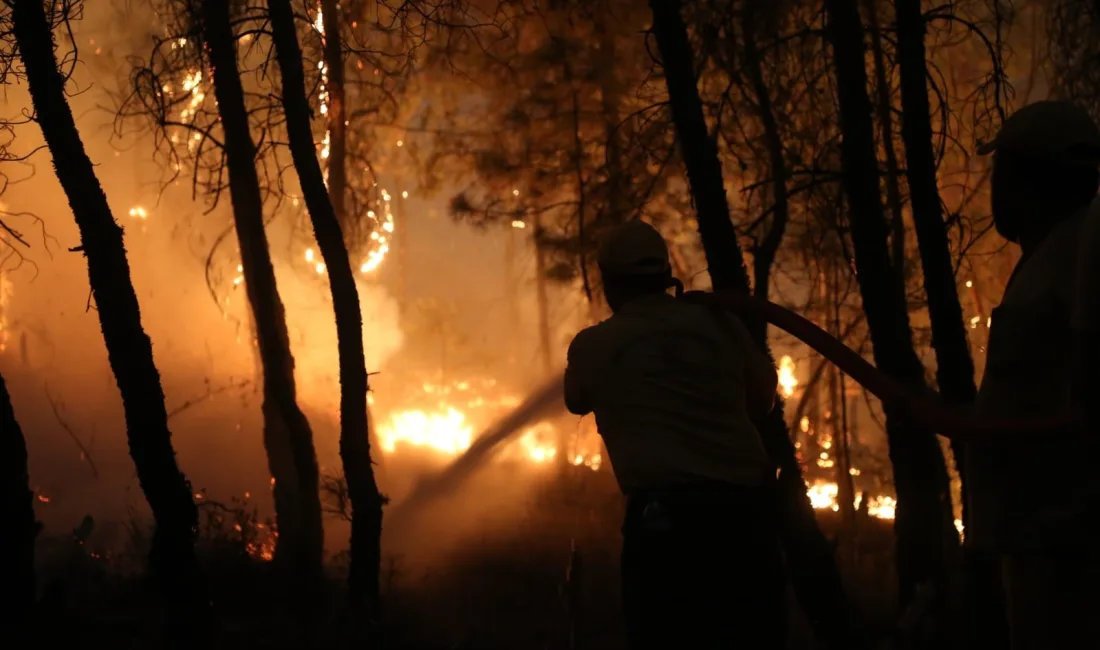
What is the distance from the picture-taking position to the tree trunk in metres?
5.67

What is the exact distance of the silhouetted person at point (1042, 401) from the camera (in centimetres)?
216

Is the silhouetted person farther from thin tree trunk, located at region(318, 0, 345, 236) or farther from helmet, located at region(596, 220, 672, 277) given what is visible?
thin tree trunk, located at region(318, 0, 345, 236)

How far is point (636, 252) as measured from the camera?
3201 mm

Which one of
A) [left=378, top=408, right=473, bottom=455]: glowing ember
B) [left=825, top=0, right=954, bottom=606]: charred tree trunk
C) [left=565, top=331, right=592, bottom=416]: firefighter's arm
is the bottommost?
[left=565, top=331, right=592, bottom=416]: firefighter's arm

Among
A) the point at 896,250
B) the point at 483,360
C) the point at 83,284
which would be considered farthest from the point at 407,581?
the point at 483,360

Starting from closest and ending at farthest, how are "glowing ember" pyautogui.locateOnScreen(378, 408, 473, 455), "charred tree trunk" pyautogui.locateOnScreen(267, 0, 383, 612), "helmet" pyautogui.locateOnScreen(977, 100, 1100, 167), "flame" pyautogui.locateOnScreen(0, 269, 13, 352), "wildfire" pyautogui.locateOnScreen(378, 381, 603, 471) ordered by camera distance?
1. "helmet" pyautogui.locateOnScreen(977, 100, 1100, 167)
2. "charred tree trunk" pyautogui.locateOnScreen(267, 0, 383, 612)
3. "wildfire" pyautogui.locateOnScreen(378, 381, 603, 471)
4. "flame" pyautogui.locateOnScreen(0, 269, 13, 352)
5. "glowing ember" pyautogui.locateOnScreen(378, 408, 473, 455)

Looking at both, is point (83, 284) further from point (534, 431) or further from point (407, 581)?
point (407, 581)

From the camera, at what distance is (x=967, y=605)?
5750 mm

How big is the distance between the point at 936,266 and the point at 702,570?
373 centimetres

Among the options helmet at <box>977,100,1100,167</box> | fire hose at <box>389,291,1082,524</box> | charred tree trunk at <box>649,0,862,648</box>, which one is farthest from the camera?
charred tree trunk at <box>649,0,862,648</box>

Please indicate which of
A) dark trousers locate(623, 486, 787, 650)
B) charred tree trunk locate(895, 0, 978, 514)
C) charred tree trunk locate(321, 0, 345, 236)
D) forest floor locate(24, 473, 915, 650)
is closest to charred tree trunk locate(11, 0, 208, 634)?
forest floor locate(24, 473, 915, 650)

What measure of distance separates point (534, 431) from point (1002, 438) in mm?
24940

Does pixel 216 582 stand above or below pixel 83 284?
below

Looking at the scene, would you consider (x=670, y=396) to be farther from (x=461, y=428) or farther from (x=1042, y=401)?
(x=461, y=428)
